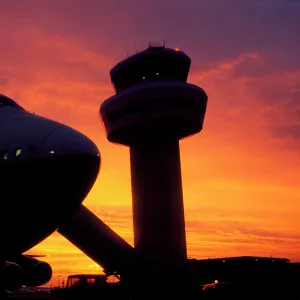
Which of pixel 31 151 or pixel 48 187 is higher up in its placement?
pixel 31 151

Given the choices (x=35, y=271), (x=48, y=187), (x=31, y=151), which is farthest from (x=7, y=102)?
(x=35, y=271)

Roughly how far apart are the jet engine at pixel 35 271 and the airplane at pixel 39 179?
745cm

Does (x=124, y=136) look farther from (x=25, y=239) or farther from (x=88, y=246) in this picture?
(x=25, y=239)

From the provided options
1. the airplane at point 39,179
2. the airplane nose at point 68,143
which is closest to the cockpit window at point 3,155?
the airplane at point 39,179

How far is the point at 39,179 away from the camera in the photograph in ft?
49.2

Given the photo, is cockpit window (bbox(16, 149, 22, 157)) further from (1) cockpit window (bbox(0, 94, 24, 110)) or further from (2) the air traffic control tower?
(2) the air traffic control tower

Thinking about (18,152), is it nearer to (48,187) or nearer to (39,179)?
(39,179)

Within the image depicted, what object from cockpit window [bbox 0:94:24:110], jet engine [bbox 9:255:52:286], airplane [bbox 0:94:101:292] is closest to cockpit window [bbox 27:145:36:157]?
airplane [bbox 0:94:101:292]

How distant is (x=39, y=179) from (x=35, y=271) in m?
10.9

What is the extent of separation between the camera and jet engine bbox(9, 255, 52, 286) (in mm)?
23891

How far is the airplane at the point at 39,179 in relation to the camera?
48.5ft

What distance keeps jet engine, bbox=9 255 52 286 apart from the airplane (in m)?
7.45

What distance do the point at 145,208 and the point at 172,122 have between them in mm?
16965

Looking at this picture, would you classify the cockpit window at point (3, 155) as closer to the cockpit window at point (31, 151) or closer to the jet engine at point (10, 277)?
the cockpit window at point (31, 151)
